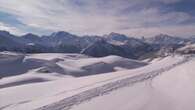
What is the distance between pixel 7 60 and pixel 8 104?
57975mm

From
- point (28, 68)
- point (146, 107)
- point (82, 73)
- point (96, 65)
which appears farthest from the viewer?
point (28, 68)

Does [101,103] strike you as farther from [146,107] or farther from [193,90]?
[193,90]

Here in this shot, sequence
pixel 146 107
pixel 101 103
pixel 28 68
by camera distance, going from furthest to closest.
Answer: pixel 28 68
pixel 101 103
pixel 146 107

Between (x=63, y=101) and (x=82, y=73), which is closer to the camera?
(x=63, y=101)

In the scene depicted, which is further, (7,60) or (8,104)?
(7,60)

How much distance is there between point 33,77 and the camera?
3241 cm

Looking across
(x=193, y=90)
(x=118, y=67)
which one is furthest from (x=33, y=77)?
(x=118, y=67)

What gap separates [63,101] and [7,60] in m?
60.2

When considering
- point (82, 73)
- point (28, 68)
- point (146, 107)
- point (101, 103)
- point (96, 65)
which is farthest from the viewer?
point (28, 68)

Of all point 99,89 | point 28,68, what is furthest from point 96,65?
point 99,89

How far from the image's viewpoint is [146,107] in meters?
9.34

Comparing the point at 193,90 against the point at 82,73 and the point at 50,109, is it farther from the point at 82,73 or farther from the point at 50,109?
the point at 82,73

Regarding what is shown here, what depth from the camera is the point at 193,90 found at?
12.7 meters

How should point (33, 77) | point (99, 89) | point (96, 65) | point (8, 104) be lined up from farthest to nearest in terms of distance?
point (96, 65)
point (33, 77)
point (99, 89)
point (8, 104)
